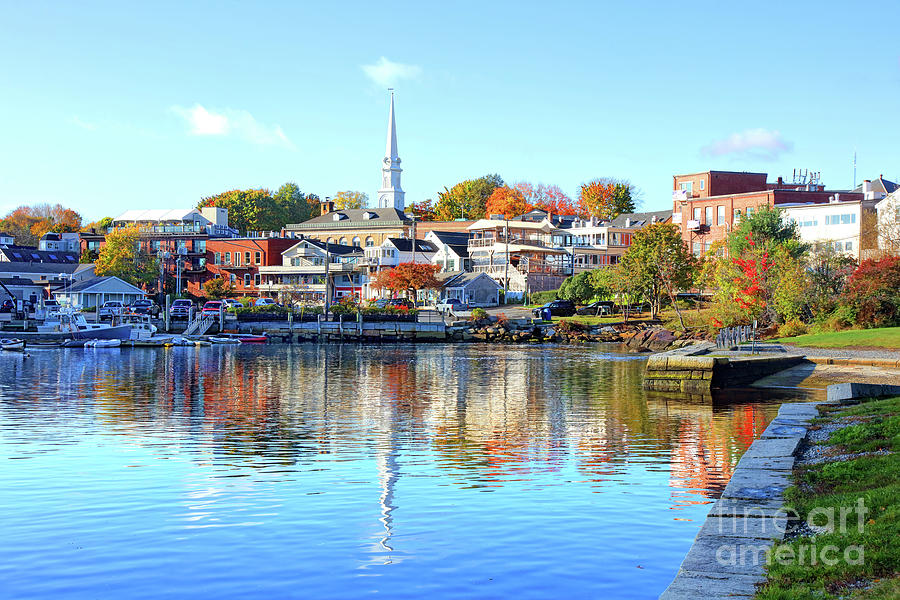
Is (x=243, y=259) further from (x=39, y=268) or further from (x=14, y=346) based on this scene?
(x=14, y=346)

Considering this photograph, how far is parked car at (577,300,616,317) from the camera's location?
104 metres

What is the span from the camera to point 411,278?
115 metres

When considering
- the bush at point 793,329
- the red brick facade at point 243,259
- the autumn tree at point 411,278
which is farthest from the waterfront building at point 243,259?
the bush at point 793,329

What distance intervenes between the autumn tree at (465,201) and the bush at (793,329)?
116 m

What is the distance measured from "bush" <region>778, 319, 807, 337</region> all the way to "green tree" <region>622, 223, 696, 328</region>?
3253 centimetres

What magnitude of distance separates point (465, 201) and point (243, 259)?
170 ft

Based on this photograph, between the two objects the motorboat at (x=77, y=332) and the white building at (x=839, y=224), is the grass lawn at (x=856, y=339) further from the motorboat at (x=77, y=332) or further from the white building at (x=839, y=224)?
the motorboat at (x=77, y=332)

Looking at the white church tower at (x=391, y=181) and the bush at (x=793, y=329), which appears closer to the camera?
the bush at (x=793, y=329)

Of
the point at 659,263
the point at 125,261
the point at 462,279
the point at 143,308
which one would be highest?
the point at 125,261

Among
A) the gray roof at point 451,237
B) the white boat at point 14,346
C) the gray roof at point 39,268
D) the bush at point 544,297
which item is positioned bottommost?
the white boat at point 14,346

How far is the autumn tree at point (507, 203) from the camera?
542 ft

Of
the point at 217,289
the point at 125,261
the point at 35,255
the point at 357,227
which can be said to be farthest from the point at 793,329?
the point at 35,255

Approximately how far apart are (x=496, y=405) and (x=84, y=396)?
1660cm

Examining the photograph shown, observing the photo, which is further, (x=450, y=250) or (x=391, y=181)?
(x=391, y=181)
